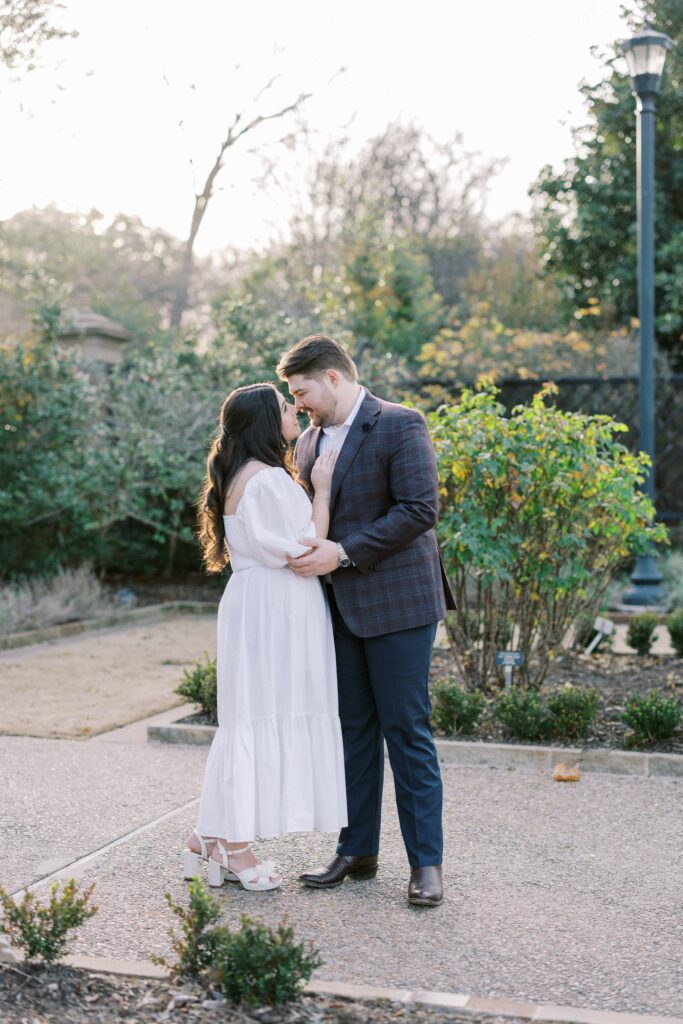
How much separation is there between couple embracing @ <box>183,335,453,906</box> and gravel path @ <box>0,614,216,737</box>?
116 inches

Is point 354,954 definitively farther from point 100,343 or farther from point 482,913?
point 100,343

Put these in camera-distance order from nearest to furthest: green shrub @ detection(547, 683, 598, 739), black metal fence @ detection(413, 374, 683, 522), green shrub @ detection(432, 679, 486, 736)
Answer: green shrub @ detection(547, 683, 598, 739)
green shrub @ detection(432, 679, 486, 736)
black metal fence @ detection(413, 374, 683, 522)

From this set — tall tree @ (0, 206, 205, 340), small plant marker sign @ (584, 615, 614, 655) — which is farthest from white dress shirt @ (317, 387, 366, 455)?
tall tree @ (0, 206, 205, 340)

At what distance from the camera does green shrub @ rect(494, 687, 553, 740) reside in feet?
19.8

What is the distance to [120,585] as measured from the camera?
14070 mm

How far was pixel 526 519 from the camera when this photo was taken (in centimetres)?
674

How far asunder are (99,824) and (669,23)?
582 inches

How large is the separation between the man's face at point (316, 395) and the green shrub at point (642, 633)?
528 centimetres

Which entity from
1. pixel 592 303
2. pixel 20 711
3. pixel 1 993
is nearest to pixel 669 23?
pixel 592 303

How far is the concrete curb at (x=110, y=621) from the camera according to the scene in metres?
10.2

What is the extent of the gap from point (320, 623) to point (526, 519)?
9.72 feet

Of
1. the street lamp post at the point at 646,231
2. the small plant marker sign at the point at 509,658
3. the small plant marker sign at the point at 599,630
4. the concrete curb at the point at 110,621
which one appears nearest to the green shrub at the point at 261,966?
the small plant marker sign at the point at 509,658

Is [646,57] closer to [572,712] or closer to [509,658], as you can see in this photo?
[509,658]

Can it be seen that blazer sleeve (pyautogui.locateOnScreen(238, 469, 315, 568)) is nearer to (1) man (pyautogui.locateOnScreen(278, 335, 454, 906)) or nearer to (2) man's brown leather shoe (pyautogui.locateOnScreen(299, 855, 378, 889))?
(1) man (pyautogui.locateOnScreen(278, 335, 454, 906))
